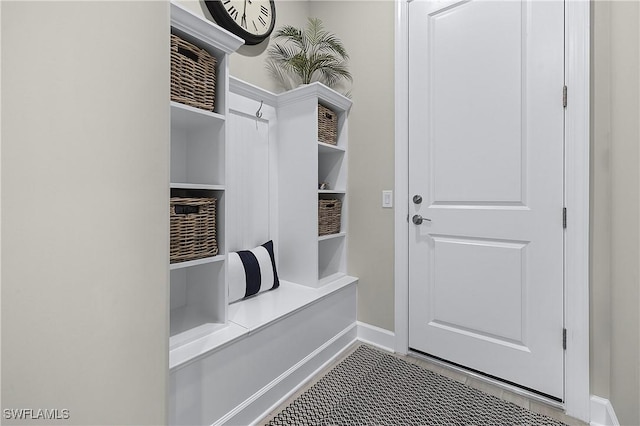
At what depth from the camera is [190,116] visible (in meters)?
1.26

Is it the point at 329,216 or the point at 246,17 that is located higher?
the point at 246,17

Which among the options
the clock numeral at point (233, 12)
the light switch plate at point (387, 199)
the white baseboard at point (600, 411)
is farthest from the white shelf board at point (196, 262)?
the white baseboard at point (600, 411)

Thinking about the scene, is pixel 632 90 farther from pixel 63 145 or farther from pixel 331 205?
pixel 63 145

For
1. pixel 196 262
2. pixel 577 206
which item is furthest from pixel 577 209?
pixel 196 262

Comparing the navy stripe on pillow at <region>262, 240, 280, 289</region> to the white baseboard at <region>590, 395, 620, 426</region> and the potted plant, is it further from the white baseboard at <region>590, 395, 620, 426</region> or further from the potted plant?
the white baseboard at <region>590, 395, 620, 426</region>

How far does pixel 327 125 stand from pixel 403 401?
64.4 inches

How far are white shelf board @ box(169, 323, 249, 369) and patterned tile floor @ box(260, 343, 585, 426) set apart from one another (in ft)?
1.52

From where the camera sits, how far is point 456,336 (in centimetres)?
174

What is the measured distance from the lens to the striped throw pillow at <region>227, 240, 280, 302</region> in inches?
62.9

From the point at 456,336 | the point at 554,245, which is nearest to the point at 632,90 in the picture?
the point at 554,245

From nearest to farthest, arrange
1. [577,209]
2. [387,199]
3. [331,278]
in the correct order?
[577,209] < [387,199] < [331,278]

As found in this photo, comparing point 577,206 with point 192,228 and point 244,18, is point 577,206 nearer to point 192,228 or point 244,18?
point 192,228

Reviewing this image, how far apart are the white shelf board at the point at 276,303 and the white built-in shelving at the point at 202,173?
0.13 meters

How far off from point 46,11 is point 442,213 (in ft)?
5.83
